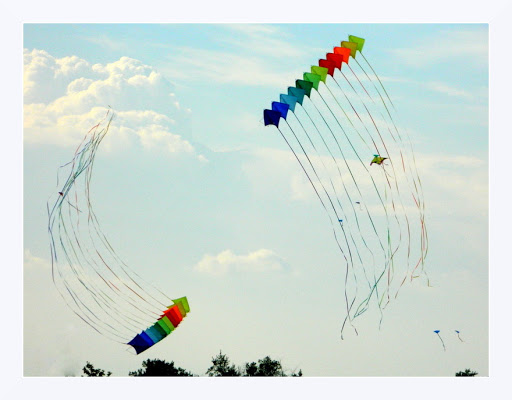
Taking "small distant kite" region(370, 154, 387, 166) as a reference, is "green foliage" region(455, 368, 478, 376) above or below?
below

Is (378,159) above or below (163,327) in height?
above

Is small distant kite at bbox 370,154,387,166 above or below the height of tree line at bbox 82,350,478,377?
above

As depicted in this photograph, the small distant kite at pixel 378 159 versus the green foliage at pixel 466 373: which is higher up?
the small distant kite at pixel 378 159

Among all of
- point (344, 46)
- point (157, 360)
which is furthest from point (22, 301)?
point (344, 46)

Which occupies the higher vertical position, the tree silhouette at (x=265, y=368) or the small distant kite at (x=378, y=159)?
the small distant kite at (x=378, y=159)

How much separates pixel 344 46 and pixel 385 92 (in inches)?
80.8

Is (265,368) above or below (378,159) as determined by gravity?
below

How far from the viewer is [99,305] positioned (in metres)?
32.6

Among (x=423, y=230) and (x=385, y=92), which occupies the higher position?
(x=385, y=92)

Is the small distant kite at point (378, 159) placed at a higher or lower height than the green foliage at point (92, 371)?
higher

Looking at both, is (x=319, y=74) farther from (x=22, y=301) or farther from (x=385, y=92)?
(x=22, y=301)

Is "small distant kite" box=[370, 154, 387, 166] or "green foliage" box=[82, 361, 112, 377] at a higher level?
"small distant kite" box=[370, 154, 387, 166]

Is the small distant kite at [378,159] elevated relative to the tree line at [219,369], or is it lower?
elevated

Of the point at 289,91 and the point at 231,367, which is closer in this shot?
the point at 289,91
